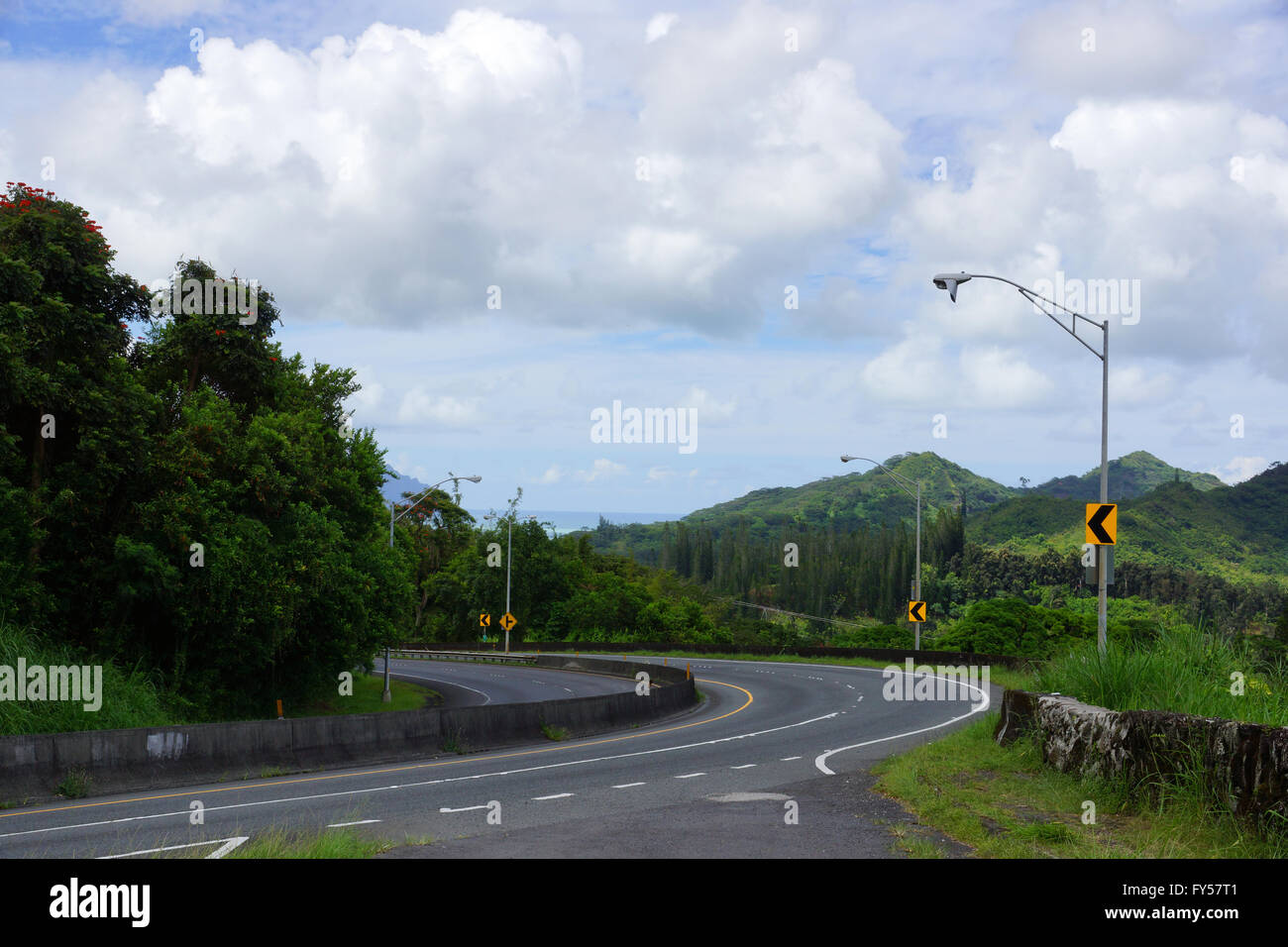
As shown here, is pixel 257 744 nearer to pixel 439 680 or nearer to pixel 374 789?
pixel 374 789

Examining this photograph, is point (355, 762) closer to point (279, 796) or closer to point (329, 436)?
point (279, 796)

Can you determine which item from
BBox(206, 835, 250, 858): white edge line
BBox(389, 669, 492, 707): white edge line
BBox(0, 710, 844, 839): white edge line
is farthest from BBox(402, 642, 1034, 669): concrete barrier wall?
BBox(206, 835, 250, 858): white edge line

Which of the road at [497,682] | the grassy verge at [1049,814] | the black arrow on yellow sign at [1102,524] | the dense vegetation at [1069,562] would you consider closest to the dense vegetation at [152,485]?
the road at [497,682]

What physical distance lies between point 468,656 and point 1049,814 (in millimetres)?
61443

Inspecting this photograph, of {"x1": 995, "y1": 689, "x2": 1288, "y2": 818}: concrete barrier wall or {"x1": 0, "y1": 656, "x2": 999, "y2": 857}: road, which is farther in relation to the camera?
{"x1": 0, "y1": 656, "x2": 999, "y2": 857}: road

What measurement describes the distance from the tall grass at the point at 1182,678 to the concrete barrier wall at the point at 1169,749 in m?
0.54

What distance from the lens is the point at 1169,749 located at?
31.0 feet

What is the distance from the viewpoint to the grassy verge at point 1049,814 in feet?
26.6

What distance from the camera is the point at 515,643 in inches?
2901

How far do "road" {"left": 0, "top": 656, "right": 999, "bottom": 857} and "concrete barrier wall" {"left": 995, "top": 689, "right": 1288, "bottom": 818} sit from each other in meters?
2.40

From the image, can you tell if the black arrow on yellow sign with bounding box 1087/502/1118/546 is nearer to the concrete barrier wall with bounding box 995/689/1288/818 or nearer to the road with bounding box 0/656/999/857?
the road with bounding box 0/656/999/857

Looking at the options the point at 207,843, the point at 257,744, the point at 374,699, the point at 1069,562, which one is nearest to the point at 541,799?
the point at 207,843

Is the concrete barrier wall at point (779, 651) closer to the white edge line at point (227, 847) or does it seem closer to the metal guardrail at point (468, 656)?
the metal guardrail at point (468, 656)

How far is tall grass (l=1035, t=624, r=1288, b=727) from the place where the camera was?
10.6m
